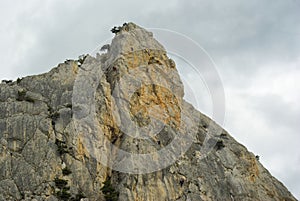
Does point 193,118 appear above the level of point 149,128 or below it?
above

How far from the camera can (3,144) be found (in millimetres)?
65812

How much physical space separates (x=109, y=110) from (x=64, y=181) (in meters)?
15.2

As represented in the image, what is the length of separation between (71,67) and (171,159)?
2428 centimetres

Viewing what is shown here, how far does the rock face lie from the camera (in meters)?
64.2

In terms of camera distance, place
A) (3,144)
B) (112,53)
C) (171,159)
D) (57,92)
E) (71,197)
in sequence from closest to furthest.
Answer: (71,197), (3,144), (171,159), (57,92), (112,53)

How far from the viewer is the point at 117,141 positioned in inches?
2820

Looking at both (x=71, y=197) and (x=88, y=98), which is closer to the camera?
(x=71, y=197)

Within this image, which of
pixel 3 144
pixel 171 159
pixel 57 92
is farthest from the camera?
pixel 57 92

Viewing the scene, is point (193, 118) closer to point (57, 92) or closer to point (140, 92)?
point (140, 92)

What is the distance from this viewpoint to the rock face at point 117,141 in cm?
6419

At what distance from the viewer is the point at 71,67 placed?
269ft

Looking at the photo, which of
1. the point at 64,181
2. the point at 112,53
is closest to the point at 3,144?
the point at 64,181

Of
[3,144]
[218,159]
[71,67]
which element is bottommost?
[3,144]

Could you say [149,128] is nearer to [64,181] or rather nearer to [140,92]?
[140,92]
